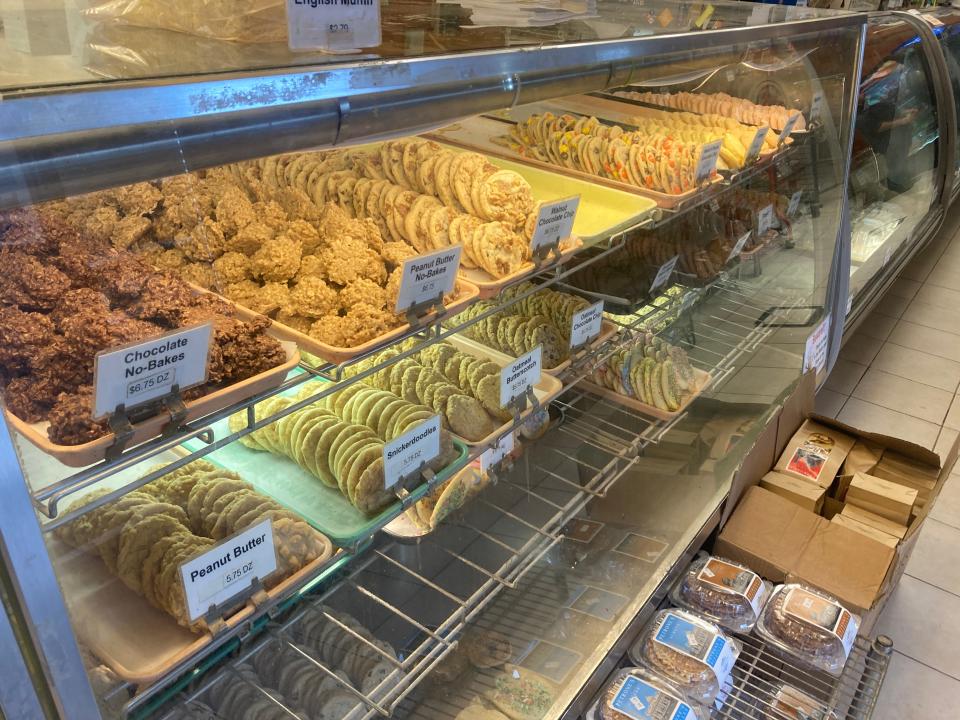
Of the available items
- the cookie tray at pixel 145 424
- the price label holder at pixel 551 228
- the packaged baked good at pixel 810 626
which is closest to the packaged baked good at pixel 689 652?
the packaged baked good at pixel 810 626

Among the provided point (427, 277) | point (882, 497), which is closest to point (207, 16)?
point (427, 277)

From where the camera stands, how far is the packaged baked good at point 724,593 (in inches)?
86.1

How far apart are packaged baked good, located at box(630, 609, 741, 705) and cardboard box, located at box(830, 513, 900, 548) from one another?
2.10ft

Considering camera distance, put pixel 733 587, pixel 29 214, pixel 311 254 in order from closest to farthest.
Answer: pixel 29 214 → pixel 311 254 → pixel 733 587

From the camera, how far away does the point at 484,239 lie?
1664mm

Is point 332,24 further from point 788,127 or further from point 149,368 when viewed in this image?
point 788,127

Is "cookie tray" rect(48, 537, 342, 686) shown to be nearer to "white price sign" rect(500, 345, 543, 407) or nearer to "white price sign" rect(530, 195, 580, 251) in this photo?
"white price sign" rect(500, 345, 543, 407)

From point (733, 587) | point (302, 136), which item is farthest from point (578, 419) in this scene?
point (302, 136)

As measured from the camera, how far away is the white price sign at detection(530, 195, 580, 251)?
1689mm

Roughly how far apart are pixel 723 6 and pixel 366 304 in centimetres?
172

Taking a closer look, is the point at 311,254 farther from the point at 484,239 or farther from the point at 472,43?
the point at 472,43

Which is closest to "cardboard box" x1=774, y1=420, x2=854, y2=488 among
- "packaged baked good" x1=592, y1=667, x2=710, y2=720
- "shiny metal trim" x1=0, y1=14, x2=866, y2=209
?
"packaged baked good" x1=592, y1=667, x2=710, y2=720

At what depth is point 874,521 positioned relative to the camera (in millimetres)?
2520

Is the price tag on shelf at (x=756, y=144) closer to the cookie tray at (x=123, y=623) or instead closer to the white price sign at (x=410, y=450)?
the white price sign at (x=410, y=450)
